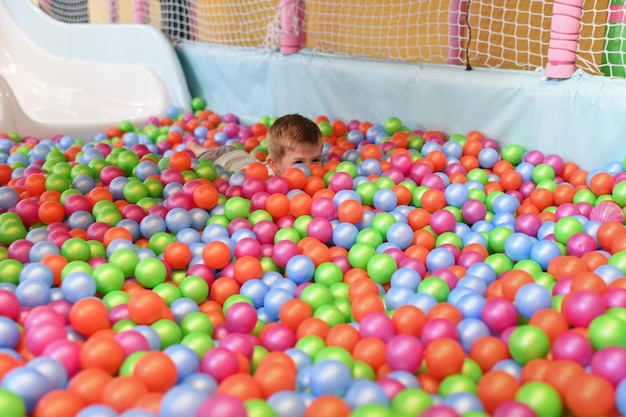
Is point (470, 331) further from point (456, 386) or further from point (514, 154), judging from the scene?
point (514, 154)

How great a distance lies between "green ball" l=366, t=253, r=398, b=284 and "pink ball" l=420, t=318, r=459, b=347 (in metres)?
0.31

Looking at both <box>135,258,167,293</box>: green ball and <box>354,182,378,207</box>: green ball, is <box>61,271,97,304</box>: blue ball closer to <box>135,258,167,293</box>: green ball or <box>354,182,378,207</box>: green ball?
<box>135,258,167,293</box>: green ball

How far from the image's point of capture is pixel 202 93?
3.48 meters

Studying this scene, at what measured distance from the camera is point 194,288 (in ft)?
4.11

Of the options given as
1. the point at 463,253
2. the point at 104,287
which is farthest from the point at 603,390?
the point at 104,287

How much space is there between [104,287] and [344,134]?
4.86 ft

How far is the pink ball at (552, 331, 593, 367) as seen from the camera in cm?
93

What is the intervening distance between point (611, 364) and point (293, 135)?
4.20 feet

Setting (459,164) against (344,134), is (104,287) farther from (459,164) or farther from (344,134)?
(344,134)

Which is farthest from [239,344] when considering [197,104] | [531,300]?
[197,104]

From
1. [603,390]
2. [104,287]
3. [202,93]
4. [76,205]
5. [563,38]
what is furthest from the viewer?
[202,93]

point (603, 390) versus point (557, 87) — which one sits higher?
point (557, 87)

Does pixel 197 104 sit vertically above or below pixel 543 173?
below

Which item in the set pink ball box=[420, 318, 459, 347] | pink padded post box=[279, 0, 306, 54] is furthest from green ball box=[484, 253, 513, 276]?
pink padded post box=[279, 0, 306, 54]
